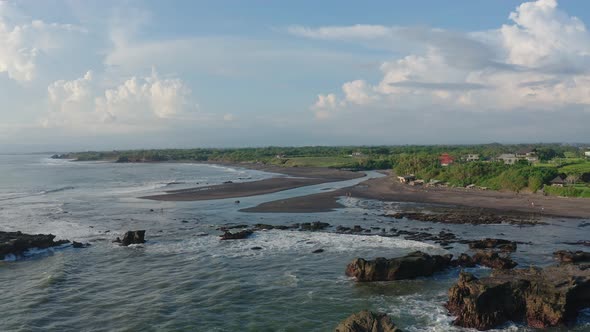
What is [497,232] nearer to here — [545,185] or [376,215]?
[376,215]

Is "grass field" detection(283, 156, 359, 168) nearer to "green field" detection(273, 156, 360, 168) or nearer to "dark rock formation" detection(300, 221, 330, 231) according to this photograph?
"green field" detection(273, 156, 360, 168)

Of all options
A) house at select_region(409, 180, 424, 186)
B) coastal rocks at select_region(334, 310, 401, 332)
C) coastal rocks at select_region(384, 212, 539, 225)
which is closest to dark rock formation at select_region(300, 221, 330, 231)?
coastal rocks at select_region(384, 212, 539, 225)

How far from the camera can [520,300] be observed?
80.4ft

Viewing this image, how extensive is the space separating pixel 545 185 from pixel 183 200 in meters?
56.7

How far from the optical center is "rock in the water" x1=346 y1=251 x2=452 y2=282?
1194 inches

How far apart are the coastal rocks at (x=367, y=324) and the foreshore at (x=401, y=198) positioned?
40.9 m

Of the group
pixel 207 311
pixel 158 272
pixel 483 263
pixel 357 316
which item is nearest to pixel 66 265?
pixel 158 272

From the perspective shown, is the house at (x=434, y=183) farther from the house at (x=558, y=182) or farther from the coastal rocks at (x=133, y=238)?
the coastal rocks at (x=133, y=238)

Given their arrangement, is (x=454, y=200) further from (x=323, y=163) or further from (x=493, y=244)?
(x=323, y=163)

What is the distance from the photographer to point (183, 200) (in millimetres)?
73375

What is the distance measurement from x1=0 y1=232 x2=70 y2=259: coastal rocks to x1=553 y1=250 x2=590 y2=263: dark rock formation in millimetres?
42266

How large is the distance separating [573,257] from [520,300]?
508 inches

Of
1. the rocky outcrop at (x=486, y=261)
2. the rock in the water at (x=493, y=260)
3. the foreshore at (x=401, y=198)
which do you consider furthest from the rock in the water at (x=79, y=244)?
the rock in the water at (x=493, y=260)

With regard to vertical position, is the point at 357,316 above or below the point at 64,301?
above
